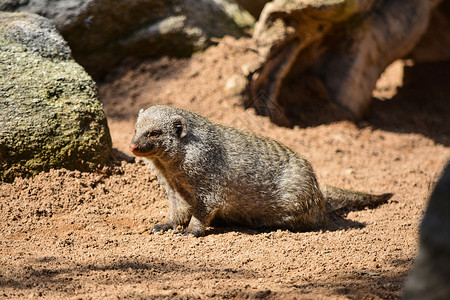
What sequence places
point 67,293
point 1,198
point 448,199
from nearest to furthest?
point 448,199
point 67,293
point 1,198

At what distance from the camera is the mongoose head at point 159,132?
358 centimetres

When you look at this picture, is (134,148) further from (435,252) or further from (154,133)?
(435,252)

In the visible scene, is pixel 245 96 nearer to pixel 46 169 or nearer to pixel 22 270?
pixel 46 169

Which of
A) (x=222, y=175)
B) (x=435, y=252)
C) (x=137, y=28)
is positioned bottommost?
(x=222, y=175)

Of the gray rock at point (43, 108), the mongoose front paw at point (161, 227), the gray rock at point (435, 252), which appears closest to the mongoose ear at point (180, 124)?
the mongoose front paw at point (161, 227)

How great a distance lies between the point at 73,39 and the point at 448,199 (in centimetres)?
571

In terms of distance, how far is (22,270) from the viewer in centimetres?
282

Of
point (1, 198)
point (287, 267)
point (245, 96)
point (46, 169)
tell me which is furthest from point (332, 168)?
point (1, 198)

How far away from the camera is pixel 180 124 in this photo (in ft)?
12.2

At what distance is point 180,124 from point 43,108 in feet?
4.49

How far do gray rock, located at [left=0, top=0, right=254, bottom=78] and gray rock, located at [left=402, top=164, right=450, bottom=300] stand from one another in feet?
18.3

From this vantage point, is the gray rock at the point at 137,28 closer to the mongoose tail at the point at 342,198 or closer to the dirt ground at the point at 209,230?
the dirt ground at the point at 209,230

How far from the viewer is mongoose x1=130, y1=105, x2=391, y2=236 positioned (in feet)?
12.1

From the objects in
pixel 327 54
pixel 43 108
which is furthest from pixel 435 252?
pixel 327 54
